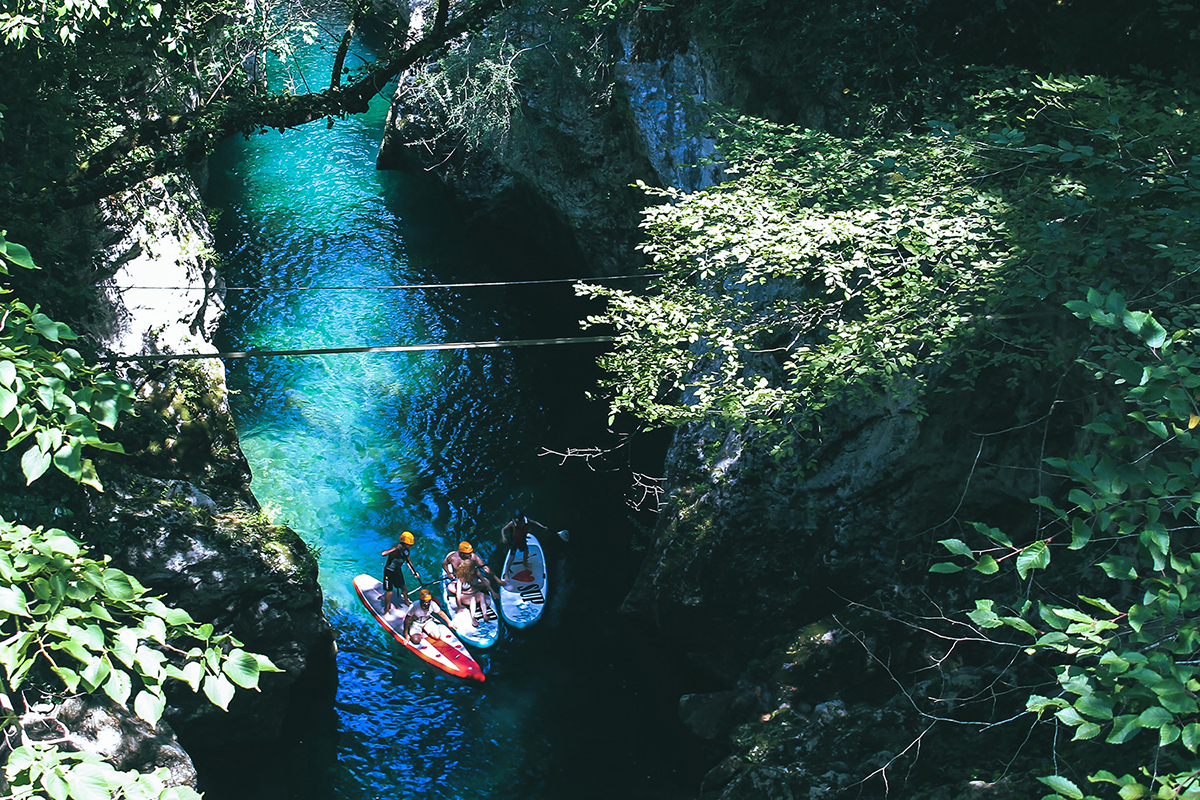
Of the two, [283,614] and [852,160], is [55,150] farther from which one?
[852,160]

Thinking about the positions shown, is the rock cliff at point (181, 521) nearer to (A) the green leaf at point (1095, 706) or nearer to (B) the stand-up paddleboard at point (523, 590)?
(B) the stand-up paddleboard at point (523, 590)

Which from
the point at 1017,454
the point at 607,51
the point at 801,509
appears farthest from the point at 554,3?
the point at 1017,454

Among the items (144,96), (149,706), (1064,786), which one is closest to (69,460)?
(149,706)

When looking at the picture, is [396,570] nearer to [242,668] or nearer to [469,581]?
[469,581]

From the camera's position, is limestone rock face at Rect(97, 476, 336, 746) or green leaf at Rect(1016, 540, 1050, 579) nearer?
green leaf at Rect(1016, 540, 1050, 579)

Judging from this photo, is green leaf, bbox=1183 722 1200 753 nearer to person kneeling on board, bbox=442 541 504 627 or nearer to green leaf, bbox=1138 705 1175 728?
green leaf, bbox=1138 705 1175 728

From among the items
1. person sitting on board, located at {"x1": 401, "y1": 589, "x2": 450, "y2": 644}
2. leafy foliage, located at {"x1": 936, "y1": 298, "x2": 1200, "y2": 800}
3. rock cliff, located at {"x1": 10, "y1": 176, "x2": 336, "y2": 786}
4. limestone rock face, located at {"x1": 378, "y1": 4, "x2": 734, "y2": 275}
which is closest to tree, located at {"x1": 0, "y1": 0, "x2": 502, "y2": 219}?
rock cliff, located at {"x1": 10, "y1": 176, "x2": 336, "y2": 786}

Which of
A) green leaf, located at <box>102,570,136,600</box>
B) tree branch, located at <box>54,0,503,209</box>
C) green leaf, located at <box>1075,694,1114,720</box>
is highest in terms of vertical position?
tree branch, located at <box>54,0,503,209</box>

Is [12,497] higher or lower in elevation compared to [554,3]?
lower
